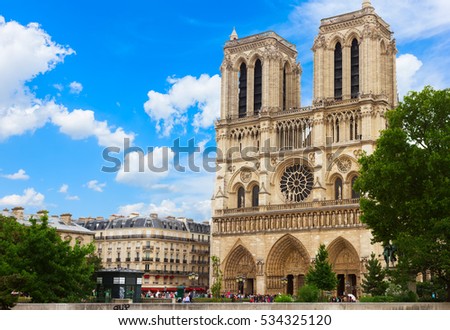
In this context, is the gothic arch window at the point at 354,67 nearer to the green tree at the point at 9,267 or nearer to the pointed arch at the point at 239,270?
the pointed arch at the point at 239,270

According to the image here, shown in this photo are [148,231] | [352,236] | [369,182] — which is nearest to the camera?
[369,182]

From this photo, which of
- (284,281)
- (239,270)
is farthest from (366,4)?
(239,270)

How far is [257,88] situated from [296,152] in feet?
30.0

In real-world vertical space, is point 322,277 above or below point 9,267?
below

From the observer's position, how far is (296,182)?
63.9 meters

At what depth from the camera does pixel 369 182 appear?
1315 inches

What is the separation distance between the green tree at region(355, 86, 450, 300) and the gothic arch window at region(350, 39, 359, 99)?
28.5m

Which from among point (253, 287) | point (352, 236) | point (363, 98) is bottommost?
point (253, 287)

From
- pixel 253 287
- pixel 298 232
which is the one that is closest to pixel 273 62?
pixel 298 232

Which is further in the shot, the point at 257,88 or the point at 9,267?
the point at 257,88

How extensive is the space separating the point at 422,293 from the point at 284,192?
25988 millimetres

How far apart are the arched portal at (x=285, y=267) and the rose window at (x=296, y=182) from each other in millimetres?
4336

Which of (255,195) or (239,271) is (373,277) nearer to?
(239,271)

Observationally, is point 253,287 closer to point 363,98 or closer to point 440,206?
point 363,98
